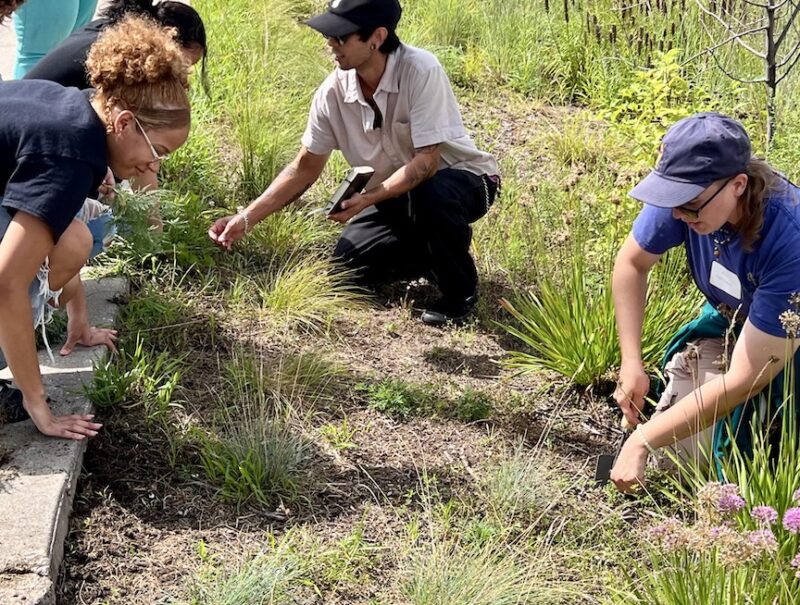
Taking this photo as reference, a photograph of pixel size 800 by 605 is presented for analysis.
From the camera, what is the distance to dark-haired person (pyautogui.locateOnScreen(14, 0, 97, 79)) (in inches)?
167

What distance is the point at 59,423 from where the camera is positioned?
2.91 meters

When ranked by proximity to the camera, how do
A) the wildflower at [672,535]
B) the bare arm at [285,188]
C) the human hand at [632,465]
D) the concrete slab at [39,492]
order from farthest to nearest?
the bare arm at [285,188] → the human hand at [632,465] → the concrete slab at [39,492] → the wildflower at [672,535]

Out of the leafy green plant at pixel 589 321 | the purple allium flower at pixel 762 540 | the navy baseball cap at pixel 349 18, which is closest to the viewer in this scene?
the purple allium flower at pixel 762 540

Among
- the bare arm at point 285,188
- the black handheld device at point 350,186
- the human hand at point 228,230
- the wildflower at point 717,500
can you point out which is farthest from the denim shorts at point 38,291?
the wildflower at point 717,500

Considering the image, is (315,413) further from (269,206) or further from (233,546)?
(269,206)

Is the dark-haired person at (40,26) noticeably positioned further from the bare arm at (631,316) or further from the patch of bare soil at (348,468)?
the bare arm at (631,316)

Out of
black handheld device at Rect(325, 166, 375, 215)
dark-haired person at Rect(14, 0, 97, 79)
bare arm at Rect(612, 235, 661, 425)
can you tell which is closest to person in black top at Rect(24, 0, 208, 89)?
dark-haired person at Rect(14, 0, 97, 79)

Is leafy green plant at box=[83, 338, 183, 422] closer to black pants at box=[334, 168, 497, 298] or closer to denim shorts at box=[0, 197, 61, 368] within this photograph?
denim shorts at box=[0, 197, 61, 368]

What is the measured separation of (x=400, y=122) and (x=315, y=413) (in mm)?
1293

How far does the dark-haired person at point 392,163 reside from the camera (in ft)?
12.8

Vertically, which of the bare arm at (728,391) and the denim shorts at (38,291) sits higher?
the denim shorts at (38,291)

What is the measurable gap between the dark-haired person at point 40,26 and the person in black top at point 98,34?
0.56m

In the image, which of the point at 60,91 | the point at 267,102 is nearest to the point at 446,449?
the point at 60,91

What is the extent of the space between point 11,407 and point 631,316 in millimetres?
1838
